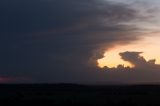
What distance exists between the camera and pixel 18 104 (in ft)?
207

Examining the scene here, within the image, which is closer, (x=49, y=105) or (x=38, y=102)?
(x=49, y=105)

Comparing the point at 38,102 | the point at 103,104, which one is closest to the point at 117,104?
the point at 103,104

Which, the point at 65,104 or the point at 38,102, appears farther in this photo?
the point at 38,102

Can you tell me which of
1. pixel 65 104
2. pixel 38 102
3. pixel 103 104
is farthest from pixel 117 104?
pixel 38 102

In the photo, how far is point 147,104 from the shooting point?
209 feet

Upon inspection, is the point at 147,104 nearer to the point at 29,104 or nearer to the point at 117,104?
the point at 117,104

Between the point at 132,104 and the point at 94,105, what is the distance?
4997 millimetres

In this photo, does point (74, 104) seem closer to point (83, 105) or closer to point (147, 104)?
point (83, 105)

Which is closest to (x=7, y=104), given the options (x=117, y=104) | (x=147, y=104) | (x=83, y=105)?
(x=83, y=105)

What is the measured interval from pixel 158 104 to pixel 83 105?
10.00m

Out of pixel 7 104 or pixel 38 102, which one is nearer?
pixel 7 104

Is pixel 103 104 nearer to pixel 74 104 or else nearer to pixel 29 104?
pixel 74 104

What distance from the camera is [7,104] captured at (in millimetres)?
62531

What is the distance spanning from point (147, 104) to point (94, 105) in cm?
729
